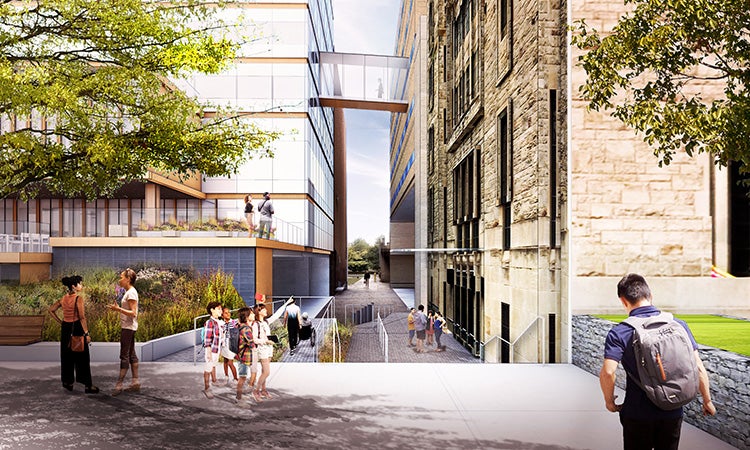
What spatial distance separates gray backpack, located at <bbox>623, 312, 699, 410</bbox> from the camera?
153 inches

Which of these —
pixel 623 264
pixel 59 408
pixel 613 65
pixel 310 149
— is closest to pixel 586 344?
pixel 623 264

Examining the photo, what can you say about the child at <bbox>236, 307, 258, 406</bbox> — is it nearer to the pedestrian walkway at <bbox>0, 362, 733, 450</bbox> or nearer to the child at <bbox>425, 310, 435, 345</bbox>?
the pedestrian walkway at <bbox>0, 362, 733, 450</bbox>

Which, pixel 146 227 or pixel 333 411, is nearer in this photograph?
pixel 333 411

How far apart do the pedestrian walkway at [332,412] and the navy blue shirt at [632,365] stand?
101 inches

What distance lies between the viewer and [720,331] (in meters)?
8.67

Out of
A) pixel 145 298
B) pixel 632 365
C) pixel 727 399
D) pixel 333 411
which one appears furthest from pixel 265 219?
pixel 632 365

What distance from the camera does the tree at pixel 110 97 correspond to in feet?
32.6

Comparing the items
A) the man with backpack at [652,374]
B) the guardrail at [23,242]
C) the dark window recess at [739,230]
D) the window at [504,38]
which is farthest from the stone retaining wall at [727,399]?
the guardrail at [23,242]

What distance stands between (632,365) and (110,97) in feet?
34.9

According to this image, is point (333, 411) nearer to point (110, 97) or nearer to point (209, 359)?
point (209, 359)

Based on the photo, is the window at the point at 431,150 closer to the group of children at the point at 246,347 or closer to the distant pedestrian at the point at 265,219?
the distant pedestrian at the point at 265,219

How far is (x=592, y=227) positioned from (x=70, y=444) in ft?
31.1

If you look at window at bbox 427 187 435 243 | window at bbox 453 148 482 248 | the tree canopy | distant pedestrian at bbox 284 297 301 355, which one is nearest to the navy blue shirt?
distant pedestrian at bbox 284 297 301 355

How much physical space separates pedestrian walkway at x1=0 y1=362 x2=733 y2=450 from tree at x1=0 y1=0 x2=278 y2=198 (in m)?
4.16
